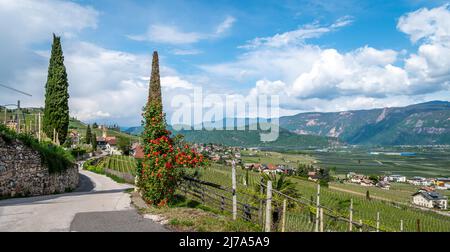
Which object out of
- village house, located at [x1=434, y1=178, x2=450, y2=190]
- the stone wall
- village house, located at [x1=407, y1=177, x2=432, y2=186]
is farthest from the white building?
the stone wall

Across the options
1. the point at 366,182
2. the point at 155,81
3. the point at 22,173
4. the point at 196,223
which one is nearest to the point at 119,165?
the point at 155,81

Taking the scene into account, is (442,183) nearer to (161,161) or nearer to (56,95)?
(56,95)

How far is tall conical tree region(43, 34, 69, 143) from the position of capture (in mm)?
36469

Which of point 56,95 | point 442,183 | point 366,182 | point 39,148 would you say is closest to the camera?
point 39,148

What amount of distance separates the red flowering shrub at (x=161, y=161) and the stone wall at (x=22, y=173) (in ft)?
24.3

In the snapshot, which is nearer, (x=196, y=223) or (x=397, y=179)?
(x=196, y=223)

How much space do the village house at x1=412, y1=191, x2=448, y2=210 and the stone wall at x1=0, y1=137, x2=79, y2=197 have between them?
97.5 meters

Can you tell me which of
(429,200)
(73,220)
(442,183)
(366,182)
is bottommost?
(442,183)

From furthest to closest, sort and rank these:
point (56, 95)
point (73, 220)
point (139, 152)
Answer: point (56, 95), point (139, 152), point (73, 220)

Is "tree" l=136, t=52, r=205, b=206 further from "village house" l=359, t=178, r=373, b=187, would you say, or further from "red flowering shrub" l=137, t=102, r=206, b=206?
"village house" l=359, t=178, r=373, b=187

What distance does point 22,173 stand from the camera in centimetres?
1769

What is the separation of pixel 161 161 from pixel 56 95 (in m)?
28.7

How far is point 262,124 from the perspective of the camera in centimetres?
1170
